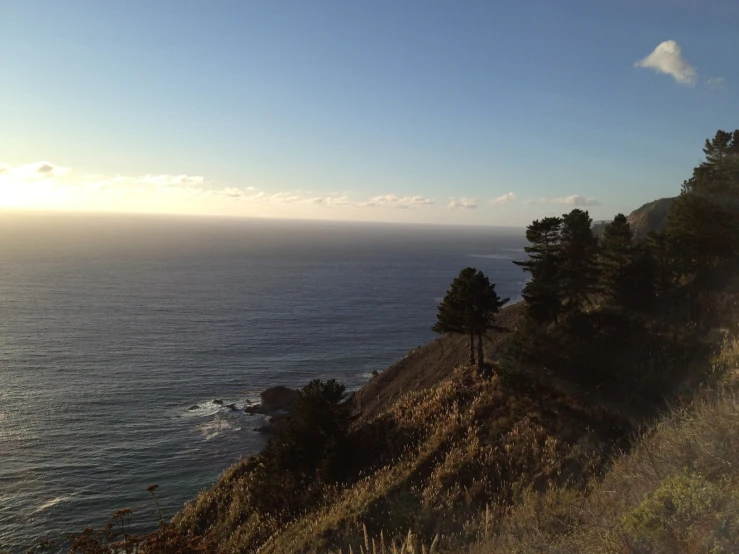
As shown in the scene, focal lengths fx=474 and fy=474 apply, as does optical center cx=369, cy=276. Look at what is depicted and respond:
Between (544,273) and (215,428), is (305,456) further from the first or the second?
(215,428)

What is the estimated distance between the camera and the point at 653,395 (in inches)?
878

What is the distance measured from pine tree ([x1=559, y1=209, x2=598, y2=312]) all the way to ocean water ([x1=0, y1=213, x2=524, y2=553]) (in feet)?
103

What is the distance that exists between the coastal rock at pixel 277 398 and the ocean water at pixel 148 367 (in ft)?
9.84

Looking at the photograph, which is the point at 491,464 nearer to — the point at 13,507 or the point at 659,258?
the point at 659,258

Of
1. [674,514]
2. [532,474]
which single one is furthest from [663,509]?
[532,474]

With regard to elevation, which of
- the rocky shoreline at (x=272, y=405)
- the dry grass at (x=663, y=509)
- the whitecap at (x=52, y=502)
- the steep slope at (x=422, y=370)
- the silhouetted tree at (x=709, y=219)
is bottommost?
the whitecap at (x=52, y=502)

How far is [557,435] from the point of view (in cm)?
2131

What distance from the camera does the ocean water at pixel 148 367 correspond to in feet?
122

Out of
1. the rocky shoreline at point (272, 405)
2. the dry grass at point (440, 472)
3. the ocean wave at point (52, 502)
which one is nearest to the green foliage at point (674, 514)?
the dry grass at point (440, 472)

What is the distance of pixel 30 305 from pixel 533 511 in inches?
4381

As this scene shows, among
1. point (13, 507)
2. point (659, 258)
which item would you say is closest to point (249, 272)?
point (13, 507)

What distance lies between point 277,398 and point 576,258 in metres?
36.9

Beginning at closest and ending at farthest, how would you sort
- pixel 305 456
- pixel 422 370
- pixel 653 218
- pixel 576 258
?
pixel 305 456
pixel 576 258
pixel 422 370
pixel 653 218

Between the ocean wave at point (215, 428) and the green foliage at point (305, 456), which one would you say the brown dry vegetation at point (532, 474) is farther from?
the ocean wave at point (215, 428)
